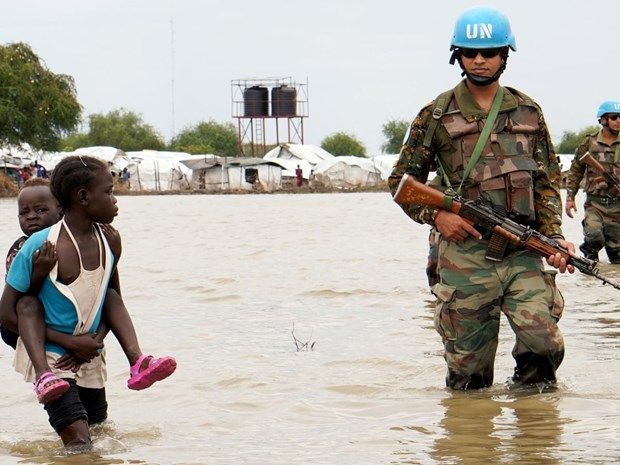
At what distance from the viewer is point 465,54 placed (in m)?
6.50

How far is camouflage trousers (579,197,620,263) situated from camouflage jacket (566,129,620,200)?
0.54 feet

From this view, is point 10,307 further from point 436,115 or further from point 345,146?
point 345,146

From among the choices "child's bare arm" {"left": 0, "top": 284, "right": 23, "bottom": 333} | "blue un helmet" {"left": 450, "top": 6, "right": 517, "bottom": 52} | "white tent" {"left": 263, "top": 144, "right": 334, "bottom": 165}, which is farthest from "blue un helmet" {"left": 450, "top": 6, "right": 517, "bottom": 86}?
"white tent" {"left": 263, "top": 144, "right": 334, "bottom": 165}

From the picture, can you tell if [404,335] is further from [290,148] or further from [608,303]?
[290,148]

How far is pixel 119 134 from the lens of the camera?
405 feet

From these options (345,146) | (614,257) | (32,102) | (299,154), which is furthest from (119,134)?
(614,257)

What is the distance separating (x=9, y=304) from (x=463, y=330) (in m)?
2.14

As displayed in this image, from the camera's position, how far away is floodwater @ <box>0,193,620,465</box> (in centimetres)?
592

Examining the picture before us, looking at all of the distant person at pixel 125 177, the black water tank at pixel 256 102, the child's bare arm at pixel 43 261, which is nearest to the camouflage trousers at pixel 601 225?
the child's bare arm at pixel 43 261

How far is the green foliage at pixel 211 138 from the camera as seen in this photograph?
131250mm

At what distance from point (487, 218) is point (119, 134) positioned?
118724 millimetres

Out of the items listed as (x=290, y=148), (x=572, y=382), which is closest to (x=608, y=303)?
(x=572, y=382)

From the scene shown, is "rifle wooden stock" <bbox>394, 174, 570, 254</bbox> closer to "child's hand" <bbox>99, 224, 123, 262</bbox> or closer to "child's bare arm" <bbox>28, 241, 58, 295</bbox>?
"child's hand" <bbox>99, 224, 123, 262</bbox>

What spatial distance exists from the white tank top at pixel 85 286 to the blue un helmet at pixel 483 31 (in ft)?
6.47
